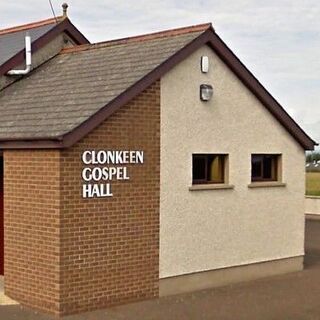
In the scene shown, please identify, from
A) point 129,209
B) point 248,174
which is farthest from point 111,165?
point 248,174

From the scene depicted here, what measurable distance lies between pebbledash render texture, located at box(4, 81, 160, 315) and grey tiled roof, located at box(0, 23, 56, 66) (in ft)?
12.0

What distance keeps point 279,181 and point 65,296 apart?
5.95 m

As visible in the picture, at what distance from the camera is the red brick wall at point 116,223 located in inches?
400

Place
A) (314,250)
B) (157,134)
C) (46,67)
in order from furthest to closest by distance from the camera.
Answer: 1. (314,250)
2. (46,67)
3. (157,134)

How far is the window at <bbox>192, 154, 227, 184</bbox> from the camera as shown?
1245 cm

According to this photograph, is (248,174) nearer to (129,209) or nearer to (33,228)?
(129,209)

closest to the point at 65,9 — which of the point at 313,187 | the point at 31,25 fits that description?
the point at 31,25

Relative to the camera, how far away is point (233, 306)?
1099 cm

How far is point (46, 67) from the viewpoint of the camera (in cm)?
1381

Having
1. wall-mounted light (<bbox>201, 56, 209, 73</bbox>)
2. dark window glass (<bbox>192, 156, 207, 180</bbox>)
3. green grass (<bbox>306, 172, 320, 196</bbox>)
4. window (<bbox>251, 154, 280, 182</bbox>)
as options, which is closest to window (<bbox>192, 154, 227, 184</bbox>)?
dark window glass (<bbox>192, 156, 207, 180</bbox>)

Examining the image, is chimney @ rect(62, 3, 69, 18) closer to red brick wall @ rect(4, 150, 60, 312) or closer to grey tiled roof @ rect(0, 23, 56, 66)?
grey tiled roof @ rect(0, 23, 56, 66)

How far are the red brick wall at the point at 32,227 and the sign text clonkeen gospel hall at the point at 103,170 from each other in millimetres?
538

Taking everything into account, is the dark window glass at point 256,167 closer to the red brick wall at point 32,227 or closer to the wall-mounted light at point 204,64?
the wall-mounted light at point 204,64

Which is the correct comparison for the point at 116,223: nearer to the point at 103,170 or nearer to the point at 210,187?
the point at 103,170
